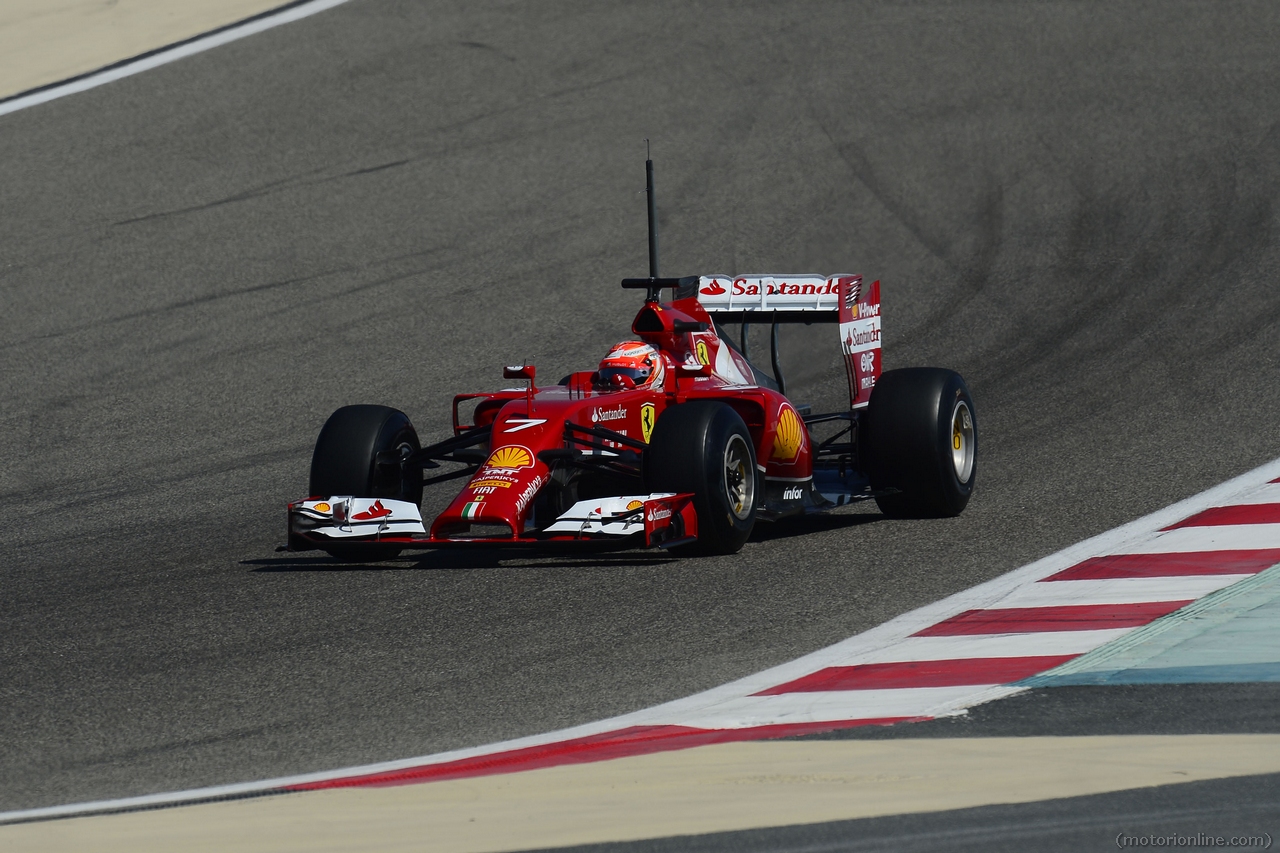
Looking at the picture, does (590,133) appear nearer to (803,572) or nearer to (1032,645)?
(803,572)

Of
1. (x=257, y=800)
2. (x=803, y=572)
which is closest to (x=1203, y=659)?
(x=803, y=572)

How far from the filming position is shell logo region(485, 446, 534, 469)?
8.71 metres

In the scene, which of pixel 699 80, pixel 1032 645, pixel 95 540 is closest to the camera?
pixel 1032 645

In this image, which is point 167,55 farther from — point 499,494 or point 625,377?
point 499,494

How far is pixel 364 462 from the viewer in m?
9.13

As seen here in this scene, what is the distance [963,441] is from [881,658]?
3592 millimetres

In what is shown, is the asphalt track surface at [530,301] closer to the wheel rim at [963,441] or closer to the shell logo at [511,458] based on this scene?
the wheel rim at [963,441]

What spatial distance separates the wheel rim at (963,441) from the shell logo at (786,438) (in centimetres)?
91

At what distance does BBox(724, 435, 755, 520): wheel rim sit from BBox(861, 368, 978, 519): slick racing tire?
0.95m

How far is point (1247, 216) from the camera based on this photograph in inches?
646

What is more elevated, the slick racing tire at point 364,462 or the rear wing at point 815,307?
the rear wing at point 815,307

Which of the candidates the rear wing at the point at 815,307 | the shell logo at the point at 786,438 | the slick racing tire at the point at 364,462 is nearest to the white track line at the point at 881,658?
the shell logo at the point at 786,438

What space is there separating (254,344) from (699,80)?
797 centimetres

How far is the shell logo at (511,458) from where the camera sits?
28.6 ft
